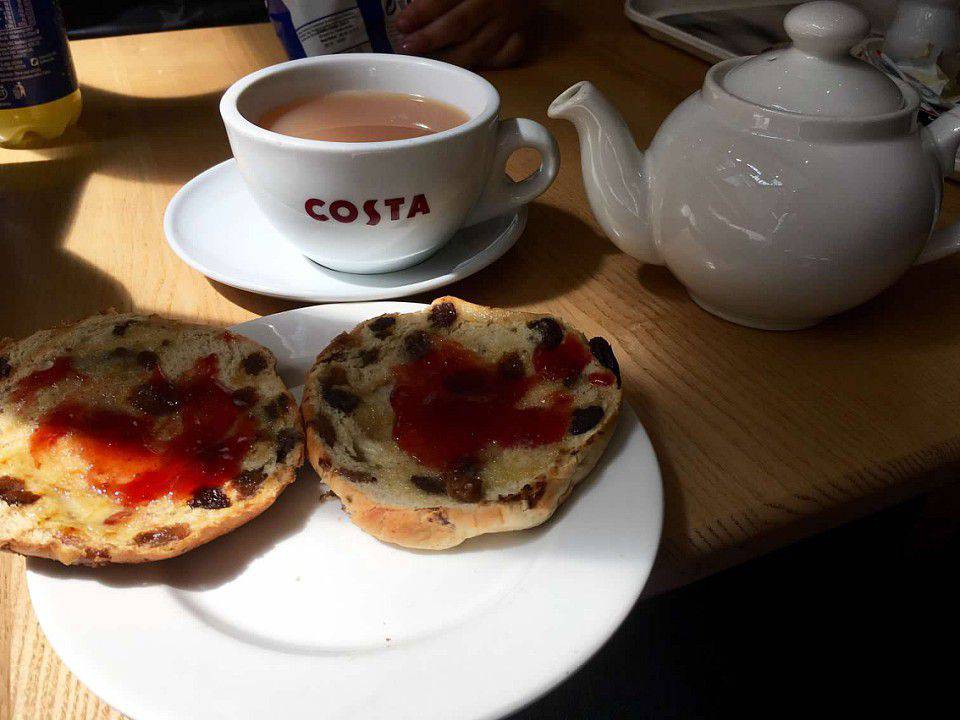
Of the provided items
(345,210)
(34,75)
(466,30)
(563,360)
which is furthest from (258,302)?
(466,30)

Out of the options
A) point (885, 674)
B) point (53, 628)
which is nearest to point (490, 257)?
point (53, 628)

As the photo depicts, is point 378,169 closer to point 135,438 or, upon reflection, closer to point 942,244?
point 135,438

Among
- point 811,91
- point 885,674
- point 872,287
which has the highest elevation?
point 811,91

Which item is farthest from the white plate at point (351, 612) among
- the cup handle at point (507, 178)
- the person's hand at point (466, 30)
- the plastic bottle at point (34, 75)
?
the person's hand at point (466, 30)

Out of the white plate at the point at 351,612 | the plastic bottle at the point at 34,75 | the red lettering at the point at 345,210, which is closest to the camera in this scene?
the white plate at the point at 351,612

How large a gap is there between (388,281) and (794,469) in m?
0.51

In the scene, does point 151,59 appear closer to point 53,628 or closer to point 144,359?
point 144,359

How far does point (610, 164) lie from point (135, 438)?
598 millimetres

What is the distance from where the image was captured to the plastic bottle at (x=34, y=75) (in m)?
1.13

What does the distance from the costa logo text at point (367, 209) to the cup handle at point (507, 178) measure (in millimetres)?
142

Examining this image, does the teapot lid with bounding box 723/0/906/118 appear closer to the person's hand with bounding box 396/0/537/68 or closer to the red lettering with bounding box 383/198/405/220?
the red lettering with bounding box 383/198/405/220

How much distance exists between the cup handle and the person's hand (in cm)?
Answer: 83

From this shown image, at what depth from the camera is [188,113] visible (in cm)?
148

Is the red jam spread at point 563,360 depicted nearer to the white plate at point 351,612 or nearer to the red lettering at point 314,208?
the white plate at point 351,612
